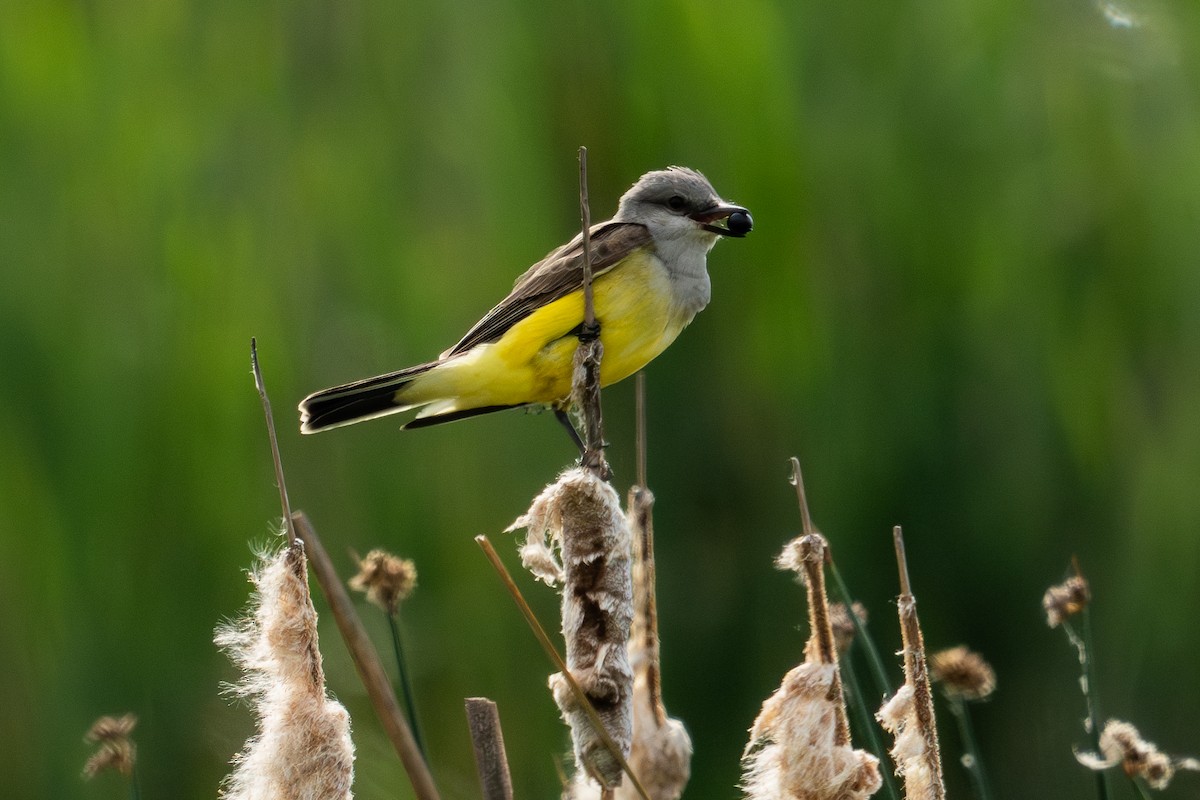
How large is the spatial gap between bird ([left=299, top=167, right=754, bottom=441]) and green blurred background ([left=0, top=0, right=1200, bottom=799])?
463 mm

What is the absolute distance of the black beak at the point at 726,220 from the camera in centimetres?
248

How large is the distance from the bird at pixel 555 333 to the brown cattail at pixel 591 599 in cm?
90

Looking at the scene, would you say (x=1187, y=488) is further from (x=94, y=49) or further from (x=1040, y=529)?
(x=94, y=49)

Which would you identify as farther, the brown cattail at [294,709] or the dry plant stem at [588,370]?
the dry plant stem at [588,370]

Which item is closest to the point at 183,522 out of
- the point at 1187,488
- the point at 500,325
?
the point at 500,325

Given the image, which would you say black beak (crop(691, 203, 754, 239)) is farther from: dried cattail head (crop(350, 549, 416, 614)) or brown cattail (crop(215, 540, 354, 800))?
brown cattail (crop(215, 540, 354, 800))

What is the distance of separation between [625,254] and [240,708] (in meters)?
1.39

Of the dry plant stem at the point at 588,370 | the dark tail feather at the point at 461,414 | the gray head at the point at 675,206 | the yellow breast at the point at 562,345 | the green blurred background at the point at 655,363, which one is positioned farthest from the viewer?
the green blurred background at the point at 655,363

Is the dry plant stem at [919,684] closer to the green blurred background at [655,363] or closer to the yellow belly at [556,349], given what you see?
the yellow belly at [556,349]

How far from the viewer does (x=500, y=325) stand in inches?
99.9

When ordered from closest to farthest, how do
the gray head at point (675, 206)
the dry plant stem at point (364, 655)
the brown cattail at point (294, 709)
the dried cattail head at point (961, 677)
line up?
the dry plant stem at point (364, 655) < the brown cattail at point (294, 709) < the dried cattail head at point (961, 677) < the gray head at point (675, 206)

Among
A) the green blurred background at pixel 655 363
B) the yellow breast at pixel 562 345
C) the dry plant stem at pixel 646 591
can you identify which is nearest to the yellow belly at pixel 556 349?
the yellow breast at pixel 562 345

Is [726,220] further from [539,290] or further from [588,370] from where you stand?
[588,370]

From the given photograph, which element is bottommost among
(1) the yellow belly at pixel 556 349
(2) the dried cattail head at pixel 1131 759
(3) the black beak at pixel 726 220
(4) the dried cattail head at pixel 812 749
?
(2) the dried cattail head at pixel 1131 759
